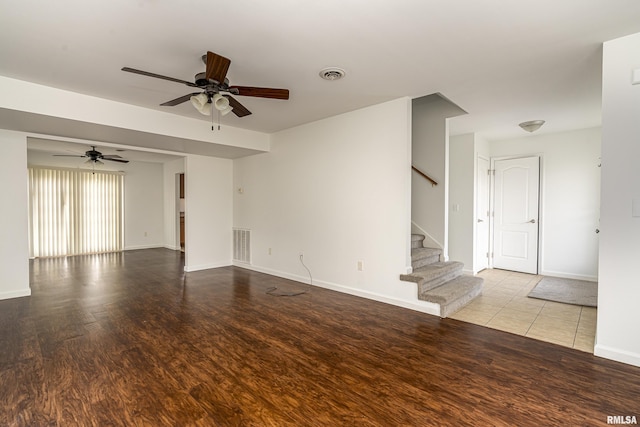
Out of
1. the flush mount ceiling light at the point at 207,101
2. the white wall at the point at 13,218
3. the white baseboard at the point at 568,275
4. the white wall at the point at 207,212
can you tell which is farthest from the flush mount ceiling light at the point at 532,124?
the white wall at the point at 13,218

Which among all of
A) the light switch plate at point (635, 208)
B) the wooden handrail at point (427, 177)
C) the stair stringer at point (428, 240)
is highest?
the wooden handrail at point (427, 177)

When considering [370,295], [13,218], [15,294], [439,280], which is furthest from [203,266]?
[439,280]

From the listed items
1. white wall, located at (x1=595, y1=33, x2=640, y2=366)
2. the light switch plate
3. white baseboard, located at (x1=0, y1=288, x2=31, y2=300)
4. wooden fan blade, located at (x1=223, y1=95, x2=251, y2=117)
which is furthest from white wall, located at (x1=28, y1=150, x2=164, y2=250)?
the light switch plate

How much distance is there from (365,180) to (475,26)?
7.24ft

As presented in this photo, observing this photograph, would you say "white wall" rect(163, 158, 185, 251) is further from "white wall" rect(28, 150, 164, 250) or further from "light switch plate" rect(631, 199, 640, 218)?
"light switch plate" rect(631, 199, 640, 218)

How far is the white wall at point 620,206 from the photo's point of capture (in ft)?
7.87

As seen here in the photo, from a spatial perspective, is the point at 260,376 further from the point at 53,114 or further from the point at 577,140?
the point at 577,140

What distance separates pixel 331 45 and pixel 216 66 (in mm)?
944

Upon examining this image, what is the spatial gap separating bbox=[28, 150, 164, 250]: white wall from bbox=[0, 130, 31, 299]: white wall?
4.25 m

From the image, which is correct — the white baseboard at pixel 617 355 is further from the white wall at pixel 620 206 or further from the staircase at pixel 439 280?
the staircase at pixel 439 280

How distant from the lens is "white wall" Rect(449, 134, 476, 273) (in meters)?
5.50

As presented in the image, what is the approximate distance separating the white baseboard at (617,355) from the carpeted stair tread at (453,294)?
1.29 meters

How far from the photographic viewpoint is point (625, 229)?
2.43 metres

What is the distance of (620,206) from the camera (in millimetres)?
2457
